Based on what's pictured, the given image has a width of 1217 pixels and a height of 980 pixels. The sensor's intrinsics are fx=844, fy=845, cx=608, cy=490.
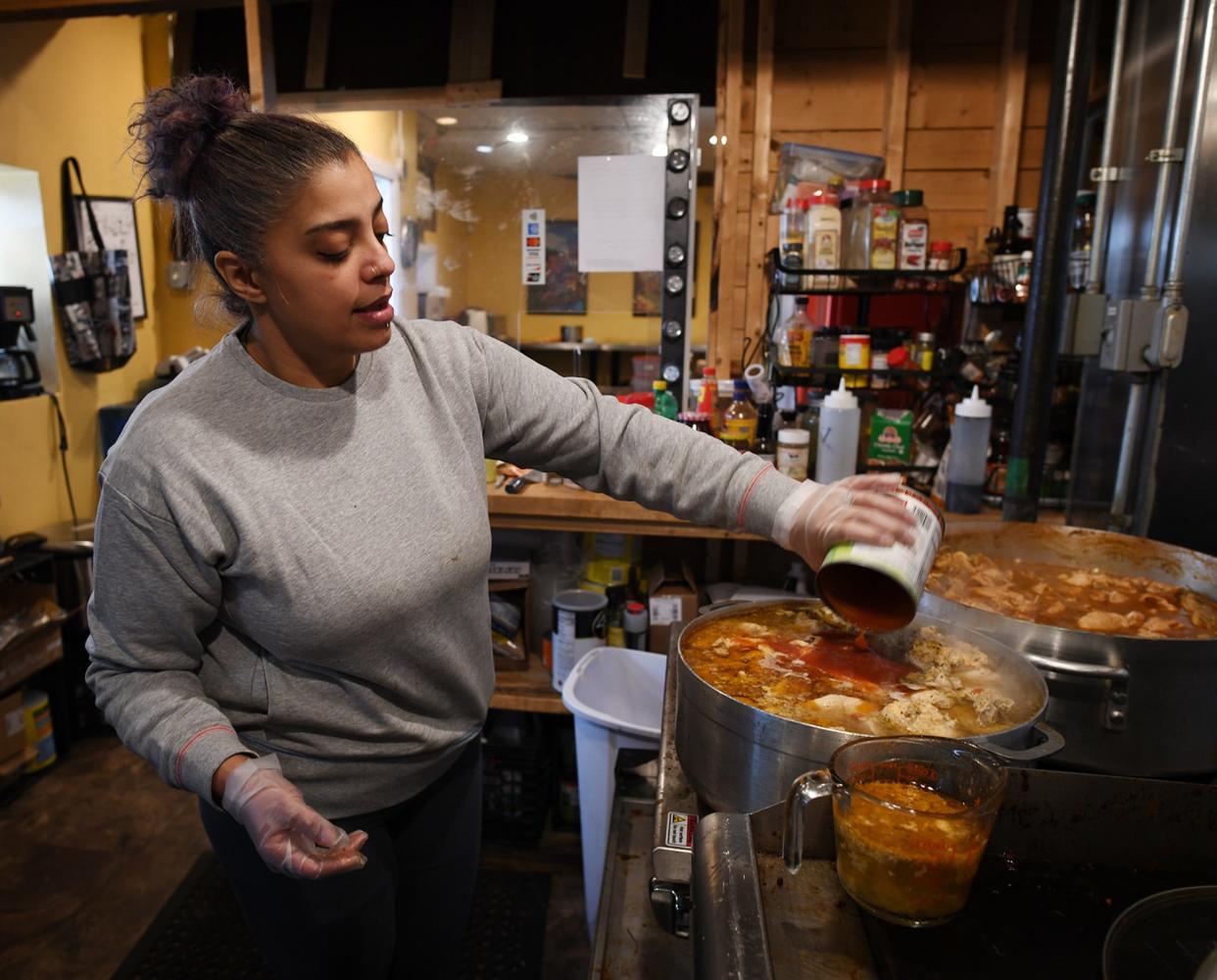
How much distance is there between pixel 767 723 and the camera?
0.93m

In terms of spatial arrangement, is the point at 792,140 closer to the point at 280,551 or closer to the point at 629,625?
the point at 629,625

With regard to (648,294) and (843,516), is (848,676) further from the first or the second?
(648,294)

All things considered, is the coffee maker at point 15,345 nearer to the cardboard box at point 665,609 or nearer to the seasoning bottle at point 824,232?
the cardboard box at point 665,609

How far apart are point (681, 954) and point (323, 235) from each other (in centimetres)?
100

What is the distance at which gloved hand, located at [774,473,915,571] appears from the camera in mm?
929

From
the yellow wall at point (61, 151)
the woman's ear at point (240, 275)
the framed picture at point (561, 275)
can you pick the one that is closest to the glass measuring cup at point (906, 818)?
the woman's ear at point (240, 275)

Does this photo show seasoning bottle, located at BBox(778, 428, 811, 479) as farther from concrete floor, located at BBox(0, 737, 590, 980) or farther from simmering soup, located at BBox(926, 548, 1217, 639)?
concrete floor, located at BBox(0, 737, 590, 980)

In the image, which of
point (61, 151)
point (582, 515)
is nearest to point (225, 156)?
point (582, 515)

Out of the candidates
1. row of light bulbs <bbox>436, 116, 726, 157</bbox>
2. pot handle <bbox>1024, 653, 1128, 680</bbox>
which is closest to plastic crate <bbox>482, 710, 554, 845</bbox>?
pot handle <bbox>1024, 653, 1128, 680</bbox>

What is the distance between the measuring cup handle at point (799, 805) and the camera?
0.78 metres

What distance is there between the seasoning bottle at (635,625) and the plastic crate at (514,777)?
0.40 m

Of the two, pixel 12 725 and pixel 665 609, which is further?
pixel 12 725

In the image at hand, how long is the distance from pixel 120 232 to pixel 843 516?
360cm

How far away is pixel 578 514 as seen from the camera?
2148mm
